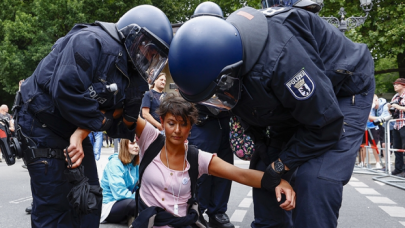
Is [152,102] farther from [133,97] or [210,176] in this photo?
[133,97]

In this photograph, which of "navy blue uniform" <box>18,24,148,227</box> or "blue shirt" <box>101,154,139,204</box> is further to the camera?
"blue shirt" <box>101,154,139,204</box>

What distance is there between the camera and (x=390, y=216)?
5.00 metres

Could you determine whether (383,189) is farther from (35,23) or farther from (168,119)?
(35,23)

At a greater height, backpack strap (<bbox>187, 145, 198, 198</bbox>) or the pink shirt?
backpack strap (<bbox>187, 145, 198, 198</bbox>)

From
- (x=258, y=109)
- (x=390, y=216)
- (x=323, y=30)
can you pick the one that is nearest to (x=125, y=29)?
(x=258, y=109)

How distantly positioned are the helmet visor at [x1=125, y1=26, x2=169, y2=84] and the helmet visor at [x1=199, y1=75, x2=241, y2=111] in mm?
633

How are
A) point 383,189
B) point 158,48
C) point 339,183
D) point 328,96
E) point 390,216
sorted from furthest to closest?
point 383,189
point 390,216
point 158,48
point 339,183
point 328,96

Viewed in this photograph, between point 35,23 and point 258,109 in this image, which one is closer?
point 258,109

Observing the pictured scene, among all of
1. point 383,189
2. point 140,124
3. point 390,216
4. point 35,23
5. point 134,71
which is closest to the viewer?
point 134,71

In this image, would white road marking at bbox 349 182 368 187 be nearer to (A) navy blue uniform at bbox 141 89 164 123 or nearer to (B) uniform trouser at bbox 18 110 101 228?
(A) navy blue uniform at bbox 141 89 164 123

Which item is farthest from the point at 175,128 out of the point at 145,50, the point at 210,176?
the point at 210,176

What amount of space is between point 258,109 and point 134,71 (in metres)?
1.09

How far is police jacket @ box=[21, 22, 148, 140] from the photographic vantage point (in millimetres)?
2492

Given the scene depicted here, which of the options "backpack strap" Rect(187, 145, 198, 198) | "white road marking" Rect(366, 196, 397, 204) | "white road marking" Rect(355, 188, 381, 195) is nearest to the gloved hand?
"backpack strap" Rect(187, 145, 198, 198)
